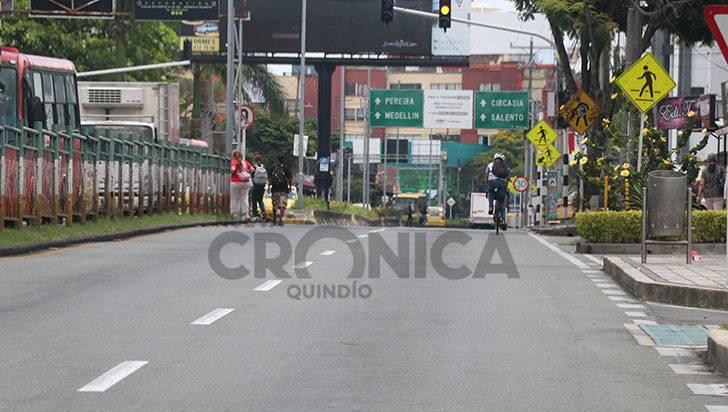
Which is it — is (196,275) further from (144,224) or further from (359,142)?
(359,142)

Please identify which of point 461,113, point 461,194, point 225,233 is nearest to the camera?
point 225,233

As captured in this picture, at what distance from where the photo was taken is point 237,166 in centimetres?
4362

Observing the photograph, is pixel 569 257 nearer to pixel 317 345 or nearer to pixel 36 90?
pixel 36 90

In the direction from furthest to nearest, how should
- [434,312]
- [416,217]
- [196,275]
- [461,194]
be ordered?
[461,194] < [416,217] < [196,275] < [434,312]

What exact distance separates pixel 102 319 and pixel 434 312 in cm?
314

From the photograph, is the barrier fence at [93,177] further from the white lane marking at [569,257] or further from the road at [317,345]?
the white lane marking at [569,257]

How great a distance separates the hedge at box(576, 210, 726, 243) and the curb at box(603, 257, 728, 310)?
23.7ft

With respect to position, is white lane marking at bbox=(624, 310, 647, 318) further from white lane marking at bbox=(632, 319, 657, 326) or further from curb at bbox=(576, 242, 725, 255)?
curb at bbox=(576, 242, 725, 255)

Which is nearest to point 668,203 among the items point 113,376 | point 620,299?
point 620,299

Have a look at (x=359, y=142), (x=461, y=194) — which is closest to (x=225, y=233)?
(x=359, y=142)

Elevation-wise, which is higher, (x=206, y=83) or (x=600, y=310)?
(x=206, y=83)

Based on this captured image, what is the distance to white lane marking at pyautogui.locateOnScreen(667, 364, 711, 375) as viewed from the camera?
10852mm

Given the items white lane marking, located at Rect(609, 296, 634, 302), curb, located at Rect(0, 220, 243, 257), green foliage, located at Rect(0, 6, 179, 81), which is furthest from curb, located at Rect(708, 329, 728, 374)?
green foliage, located at Rect(0, 6, 179, 81)

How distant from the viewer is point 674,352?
12.1 meters
